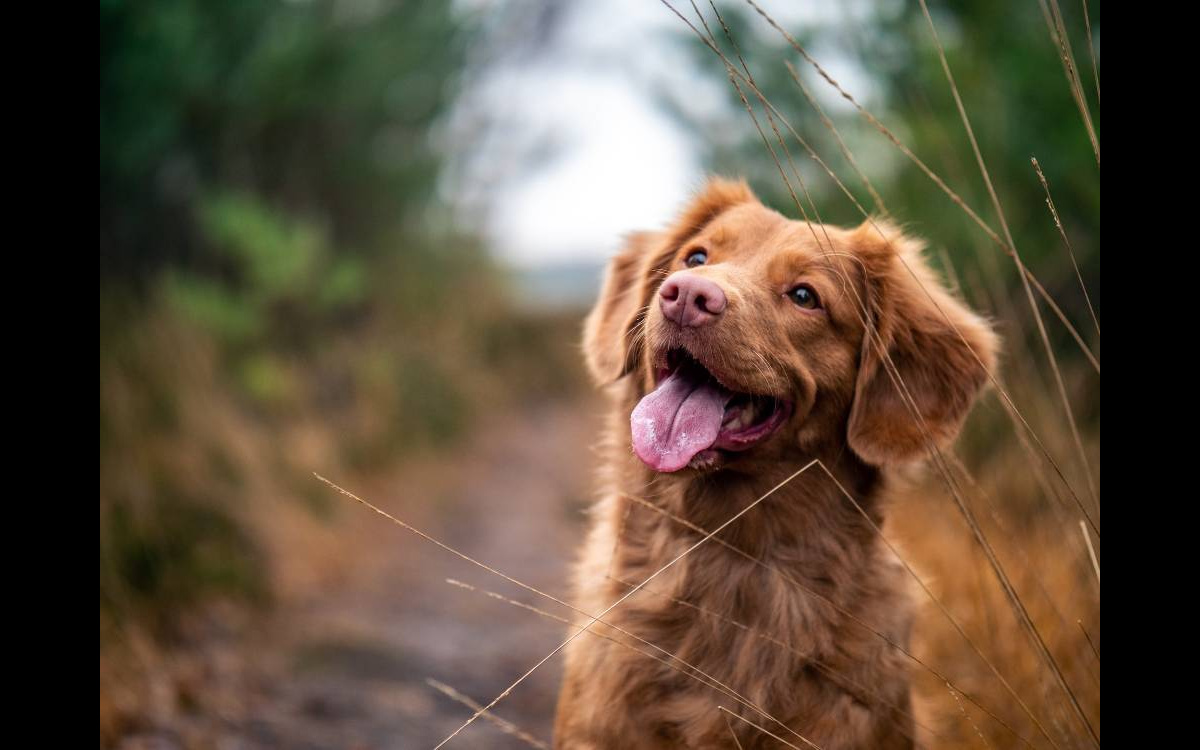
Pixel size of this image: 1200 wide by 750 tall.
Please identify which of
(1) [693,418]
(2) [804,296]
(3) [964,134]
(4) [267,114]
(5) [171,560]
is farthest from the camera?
(4) [267,114]

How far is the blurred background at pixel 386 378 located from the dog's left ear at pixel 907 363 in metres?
0.17

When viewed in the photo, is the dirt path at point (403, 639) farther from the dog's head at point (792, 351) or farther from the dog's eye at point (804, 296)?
the dog's eye at point (804, 296)

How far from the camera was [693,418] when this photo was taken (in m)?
2.03

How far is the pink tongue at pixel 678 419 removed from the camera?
197cm

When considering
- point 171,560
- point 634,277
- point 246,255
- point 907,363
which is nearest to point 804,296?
point 907,363

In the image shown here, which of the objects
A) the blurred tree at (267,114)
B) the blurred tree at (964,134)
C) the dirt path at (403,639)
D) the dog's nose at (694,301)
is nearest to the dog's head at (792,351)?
the dog's nose at (694,301)

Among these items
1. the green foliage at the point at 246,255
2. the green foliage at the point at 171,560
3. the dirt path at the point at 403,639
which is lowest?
the dirt path at the point at 403,639

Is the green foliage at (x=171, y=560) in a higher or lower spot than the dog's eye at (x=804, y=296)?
lower

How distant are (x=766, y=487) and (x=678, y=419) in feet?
1.15

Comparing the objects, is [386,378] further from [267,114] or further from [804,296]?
[804,296]

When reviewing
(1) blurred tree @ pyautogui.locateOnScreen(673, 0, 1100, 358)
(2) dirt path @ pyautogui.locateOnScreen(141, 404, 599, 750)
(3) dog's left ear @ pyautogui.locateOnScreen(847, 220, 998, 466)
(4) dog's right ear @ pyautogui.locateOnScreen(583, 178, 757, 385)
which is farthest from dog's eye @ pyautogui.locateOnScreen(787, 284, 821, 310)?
(1) blurred tree @ pyautogui.locateOnScreen(673, 0, 1100, 358)

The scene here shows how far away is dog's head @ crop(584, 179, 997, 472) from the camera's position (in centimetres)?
196
